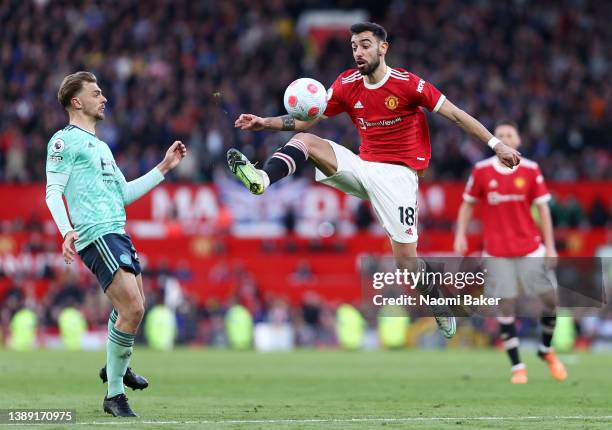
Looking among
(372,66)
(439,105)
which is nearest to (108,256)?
(372,66)

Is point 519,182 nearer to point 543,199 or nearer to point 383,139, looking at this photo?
point 543,199

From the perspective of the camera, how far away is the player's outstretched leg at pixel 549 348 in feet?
47.6

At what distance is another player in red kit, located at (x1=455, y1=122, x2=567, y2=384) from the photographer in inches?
564

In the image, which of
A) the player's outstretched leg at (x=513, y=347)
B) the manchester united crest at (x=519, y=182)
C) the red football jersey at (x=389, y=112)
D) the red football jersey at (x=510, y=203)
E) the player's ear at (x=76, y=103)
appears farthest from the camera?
the manchester united crest at (x=519, y=182)

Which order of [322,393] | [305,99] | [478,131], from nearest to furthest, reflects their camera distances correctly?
1. [478,131]
2. [305,99]
3. [322,393]

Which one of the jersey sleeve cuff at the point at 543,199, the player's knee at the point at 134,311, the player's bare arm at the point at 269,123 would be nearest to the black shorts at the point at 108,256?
the player's knee at the point at 134,311

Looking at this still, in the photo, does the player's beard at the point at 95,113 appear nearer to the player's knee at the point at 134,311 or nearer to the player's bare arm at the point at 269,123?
the player's bare arm at the point at 269,123

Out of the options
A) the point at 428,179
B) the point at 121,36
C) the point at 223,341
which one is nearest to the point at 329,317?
the point at 223,341

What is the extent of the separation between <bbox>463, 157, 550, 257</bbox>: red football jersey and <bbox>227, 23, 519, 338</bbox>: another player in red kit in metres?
3.00

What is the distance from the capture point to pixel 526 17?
1460 inches

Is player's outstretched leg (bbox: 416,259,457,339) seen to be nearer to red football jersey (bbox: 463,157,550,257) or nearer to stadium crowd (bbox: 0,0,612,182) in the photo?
red football jersey (bbox: 463,157,550,257)

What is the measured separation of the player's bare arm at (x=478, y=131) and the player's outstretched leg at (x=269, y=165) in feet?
4.23

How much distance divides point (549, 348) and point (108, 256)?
6930mm

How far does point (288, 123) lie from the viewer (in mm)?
10914
